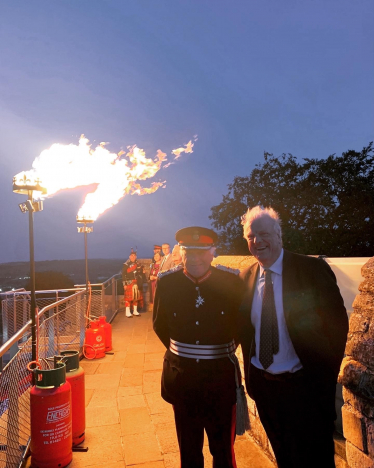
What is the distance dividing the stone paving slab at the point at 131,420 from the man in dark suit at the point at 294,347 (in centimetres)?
173

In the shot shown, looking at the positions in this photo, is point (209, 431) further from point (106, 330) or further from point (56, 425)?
point (106, 330)

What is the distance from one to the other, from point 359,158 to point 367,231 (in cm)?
571

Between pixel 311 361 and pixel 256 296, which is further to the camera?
pixel 256 296

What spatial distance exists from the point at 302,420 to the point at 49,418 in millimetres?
2661

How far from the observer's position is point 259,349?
248cm

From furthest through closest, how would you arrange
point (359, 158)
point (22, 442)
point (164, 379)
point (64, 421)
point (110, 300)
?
1. point (359, 158)
2. point (110, 300)
3. point (22, 442)
4. point (64, 421)
5. point (164, 379)

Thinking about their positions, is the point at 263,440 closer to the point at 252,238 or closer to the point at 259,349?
the point at 259,349

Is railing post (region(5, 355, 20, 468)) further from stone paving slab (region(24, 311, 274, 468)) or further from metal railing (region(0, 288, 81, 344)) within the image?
metal railing (region(0, 288, 81, 344))

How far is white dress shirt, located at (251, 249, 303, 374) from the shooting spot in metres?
2.38

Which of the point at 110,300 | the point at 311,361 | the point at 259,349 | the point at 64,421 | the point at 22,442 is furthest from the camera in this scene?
the point at 110,300

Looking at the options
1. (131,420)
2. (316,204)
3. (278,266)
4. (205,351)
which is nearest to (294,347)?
(278,266)

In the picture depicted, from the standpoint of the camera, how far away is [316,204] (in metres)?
24.3

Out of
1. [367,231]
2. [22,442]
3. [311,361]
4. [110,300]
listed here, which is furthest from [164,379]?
[367,231]

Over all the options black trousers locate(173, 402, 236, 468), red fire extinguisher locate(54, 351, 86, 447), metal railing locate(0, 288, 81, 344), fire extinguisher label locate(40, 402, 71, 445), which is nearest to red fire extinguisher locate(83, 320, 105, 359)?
metal railing locate(0, 288, 81, 344)
